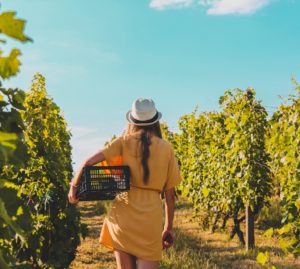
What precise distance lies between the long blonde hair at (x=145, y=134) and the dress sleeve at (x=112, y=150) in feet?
0.51

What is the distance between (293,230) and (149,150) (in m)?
3.81

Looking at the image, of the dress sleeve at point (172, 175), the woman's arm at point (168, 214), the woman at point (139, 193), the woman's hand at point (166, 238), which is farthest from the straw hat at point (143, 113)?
the woman's hand at point (166, 238)

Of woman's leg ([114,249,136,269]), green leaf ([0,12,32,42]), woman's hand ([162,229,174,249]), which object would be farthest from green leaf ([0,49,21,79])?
woman's hand ([162,229,174,249])

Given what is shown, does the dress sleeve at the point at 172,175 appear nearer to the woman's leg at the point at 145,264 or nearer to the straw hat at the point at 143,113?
the straw hat at the point at 143,113

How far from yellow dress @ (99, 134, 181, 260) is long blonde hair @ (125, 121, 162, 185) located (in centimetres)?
2

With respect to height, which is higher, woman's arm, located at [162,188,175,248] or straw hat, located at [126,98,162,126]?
straw hat, located at [126,98,162,126]

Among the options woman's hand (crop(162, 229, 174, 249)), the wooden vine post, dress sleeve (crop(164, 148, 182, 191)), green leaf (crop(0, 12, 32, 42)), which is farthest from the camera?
the wooden vine post

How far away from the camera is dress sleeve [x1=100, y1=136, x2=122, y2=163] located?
135 inches

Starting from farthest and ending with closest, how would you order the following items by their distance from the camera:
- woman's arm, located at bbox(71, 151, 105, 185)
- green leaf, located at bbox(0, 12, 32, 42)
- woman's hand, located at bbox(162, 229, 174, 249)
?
1. woman's hand, located at bbox(162, 229, 174, 249)
2. woman's arm, located at bbox(71, 151, 105, 185)
3. green leaf, located at bbox(0, 12, 32, 42)

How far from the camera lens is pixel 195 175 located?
1260 centimetres

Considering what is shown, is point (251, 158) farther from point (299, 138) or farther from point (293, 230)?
point (299, 138)

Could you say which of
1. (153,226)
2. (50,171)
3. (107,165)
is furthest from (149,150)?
(50,171)

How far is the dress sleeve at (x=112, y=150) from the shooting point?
3424 millimetres

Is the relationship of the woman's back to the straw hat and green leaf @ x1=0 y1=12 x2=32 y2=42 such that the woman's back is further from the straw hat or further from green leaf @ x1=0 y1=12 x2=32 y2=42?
green leaf @ x1=0 y1=12 x2=32 y2=42
